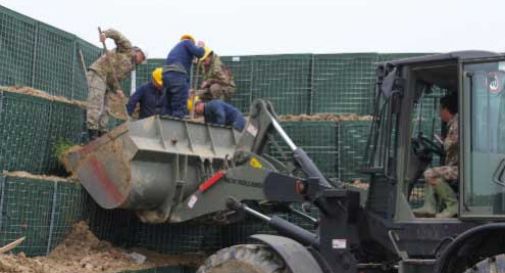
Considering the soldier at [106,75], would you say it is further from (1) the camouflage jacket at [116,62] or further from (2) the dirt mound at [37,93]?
(2) the dirt mound at [37,93]

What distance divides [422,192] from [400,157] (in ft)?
1.04

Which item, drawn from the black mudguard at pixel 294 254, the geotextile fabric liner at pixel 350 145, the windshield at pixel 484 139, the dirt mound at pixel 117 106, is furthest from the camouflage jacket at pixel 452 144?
the dirt mound at pixel 117 106

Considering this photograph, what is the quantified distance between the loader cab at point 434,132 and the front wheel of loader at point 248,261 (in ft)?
2.71

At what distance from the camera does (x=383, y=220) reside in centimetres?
596

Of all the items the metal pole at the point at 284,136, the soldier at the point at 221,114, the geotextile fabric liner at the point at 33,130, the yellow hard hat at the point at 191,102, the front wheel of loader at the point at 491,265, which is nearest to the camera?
the front wheel of loader at the point at 491,265

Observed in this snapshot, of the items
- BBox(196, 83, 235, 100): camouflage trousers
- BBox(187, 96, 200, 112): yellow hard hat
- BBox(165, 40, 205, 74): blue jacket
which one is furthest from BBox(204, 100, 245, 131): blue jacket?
BBox(165, 40, 205, 74): blue jacket

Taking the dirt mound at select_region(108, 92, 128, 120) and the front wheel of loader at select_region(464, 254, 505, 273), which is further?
the dirt mound at select_region(108, 92, 128, 120)

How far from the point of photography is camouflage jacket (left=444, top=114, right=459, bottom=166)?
5656 millimetres

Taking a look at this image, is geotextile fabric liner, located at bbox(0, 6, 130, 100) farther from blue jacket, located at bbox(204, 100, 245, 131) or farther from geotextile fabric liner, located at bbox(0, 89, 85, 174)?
blue jacket, located at bbox(204, 100, 245, 131)

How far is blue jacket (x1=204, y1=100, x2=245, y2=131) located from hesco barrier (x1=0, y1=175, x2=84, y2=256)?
2.20m

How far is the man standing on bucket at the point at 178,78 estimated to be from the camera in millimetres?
10516

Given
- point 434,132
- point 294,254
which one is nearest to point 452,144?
point 434,132

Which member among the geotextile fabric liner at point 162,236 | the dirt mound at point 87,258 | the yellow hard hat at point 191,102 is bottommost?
the dirt mound at point 87,258

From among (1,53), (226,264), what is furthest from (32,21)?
(226,264)
